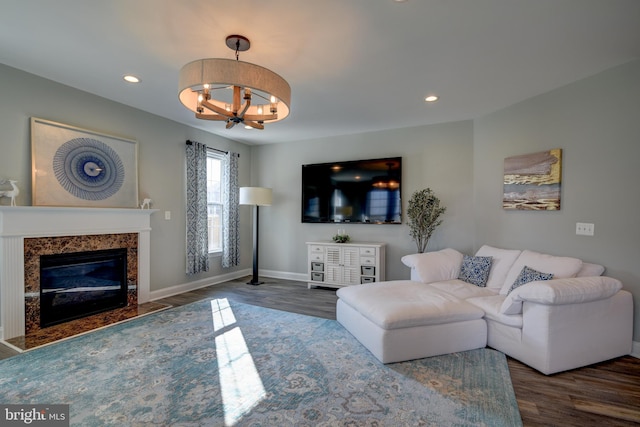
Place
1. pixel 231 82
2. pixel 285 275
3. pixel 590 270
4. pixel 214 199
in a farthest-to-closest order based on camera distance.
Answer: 1. pixel 285 275
2. pixel 214 199
3. pixel 590 270
4. pixel 231 82

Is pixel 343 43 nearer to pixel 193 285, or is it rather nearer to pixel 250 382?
pixel 250 382

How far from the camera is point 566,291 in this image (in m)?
2.29

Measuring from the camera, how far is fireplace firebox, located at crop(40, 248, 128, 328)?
3170mm

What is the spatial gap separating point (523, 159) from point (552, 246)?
1.07m

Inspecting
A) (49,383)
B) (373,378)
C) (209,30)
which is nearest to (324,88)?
(209,30)

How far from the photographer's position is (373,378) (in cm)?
224

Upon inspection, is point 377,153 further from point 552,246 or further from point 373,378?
point 373,378

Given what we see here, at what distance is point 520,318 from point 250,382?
2.27 m

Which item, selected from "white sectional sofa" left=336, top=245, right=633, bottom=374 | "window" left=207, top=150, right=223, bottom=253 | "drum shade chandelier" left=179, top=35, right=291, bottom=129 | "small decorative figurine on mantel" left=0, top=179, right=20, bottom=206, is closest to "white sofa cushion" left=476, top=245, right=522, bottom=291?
"white sectional sofa" left=336, top=245, right=633, bottom=374

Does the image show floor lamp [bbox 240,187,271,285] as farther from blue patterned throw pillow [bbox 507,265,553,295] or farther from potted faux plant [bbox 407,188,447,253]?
blue patterned throw pillow [bbox 507,265,553,295]

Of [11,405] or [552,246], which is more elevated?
[552,246]

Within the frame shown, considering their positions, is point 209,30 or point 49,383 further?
point 209,30

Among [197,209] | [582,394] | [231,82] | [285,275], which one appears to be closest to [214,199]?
[197,209]

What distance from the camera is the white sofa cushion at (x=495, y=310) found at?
8.35ft
